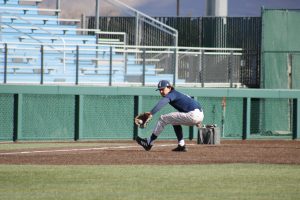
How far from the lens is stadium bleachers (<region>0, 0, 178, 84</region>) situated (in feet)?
91.8

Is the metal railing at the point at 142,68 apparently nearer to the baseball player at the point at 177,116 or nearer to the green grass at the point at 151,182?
the baseball player at the point at 177,116

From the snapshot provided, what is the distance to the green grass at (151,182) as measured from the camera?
41.6 feet

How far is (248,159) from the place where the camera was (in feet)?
62.1

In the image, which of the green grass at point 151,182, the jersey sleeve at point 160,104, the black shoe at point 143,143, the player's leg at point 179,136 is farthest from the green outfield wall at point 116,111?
the green grass at point 151,182

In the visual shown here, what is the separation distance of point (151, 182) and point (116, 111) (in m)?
14.3

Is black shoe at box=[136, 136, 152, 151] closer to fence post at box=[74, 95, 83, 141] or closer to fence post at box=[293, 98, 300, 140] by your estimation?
fence post at box=[74, 95, 83, 141]

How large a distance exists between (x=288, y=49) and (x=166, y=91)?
38.9 feet

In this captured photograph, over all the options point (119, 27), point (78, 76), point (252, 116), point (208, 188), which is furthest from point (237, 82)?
point (208, 188)

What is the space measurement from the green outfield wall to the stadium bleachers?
0.55m

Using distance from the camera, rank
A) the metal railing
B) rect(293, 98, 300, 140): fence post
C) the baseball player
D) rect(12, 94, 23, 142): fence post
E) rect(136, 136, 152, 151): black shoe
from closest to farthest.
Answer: the baseball player < rect(136, 136, 152, 151): black shoe < rect(12, 94, 23, 142): fence post < the metal railing < rect(293, 98, 300, 140): fence post

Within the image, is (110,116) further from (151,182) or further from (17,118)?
(151,182)

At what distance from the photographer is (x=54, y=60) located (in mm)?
29469

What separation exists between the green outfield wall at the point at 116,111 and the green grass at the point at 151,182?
1024 centimetres

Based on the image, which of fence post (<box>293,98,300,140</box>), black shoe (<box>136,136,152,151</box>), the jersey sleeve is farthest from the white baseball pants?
fence post (<box>293,98,300,140</box>)
